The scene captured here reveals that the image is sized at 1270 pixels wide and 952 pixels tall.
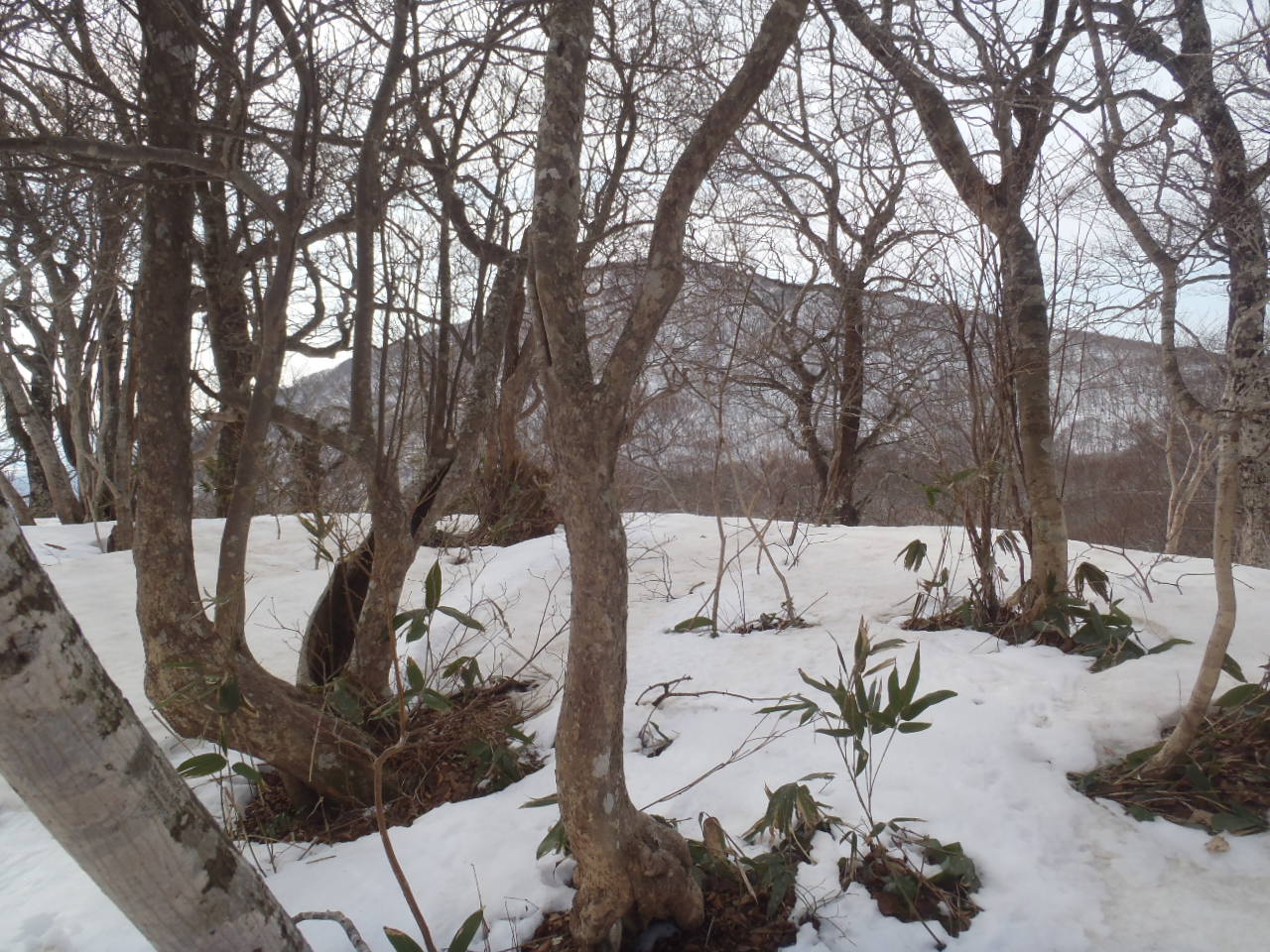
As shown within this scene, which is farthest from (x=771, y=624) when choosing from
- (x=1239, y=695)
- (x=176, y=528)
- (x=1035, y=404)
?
(x=176, y=528)

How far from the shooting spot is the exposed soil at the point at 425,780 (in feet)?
8.05

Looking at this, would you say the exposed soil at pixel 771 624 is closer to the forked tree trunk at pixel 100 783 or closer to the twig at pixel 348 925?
the twig at pixel 348 925

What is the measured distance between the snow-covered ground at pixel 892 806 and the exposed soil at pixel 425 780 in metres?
0.11

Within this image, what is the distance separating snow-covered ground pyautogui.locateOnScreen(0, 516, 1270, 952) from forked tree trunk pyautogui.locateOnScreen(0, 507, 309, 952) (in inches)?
37.2

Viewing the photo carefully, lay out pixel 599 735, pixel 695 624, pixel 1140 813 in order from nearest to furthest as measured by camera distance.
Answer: pixel 599 735 → pixel 1140 813 → pixel 695 624

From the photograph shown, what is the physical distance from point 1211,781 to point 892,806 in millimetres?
878

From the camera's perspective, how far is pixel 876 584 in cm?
397

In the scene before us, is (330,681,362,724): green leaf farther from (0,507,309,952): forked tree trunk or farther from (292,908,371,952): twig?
(0,507,309,952): forked tree trunk

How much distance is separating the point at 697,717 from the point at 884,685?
762 mm

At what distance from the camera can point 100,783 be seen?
36.1 inches

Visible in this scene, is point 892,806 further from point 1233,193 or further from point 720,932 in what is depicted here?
point 1233,193

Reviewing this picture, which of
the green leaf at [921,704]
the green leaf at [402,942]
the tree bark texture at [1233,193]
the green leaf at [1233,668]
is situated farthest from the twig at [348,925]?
the tree bark texture at [1233,193]

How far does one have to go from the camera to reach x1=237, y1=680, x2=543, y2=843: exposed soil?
2455 mm

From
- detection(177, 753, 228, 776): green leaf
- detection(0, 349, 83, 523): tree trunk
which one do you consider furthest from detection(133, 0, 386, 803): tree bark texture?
detection(0, 349, 83, 523): tree trunk
